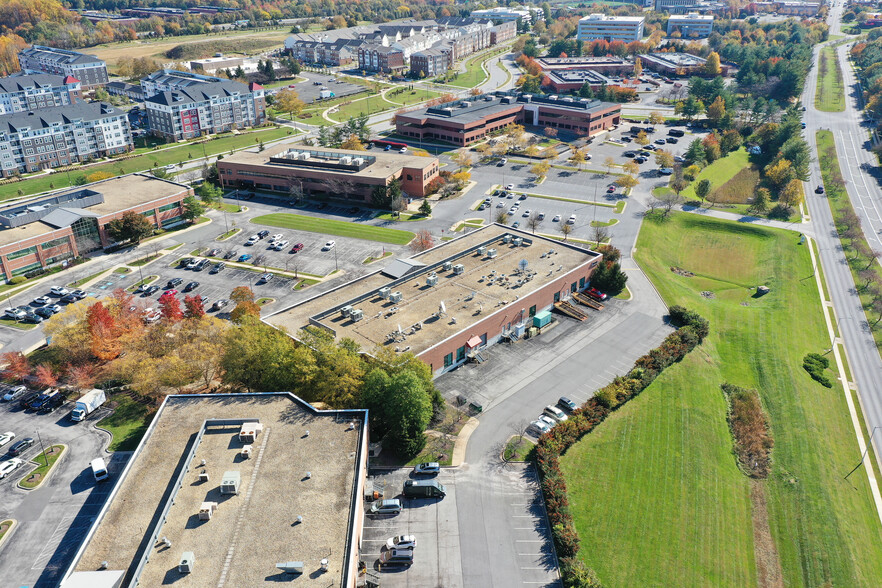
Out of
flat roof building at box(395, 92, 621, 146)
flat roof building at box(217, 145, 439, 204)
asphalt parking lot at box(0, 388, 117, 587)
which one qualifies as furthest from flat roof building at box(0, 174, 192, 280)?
flat roof building at box(395, 92, 621, 146)

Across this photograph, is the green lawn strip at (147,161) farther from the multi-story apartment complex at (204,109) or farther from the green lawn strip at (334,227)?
the green lawn strip at (334,227)

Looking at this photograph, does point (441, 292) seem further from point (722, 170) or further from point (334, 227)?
point (722, 170)

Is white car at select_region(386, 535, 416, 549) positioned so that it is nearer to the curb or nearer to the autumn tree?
the curb

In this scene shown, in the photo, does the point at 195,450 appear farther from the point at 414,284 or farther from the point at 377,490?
the point at 414,284

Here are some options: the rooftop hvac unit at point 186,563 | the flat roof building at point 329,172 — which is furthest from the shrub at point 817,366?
the flat roof building at point 329,172

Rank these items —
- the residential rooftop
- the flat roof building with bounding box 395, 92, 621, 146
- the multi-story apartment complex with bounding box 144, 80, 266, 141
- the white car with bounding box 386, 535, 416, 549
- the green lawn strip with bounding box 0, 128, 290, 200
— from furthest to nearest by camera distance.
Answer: the multi-story apartment complex with bounding box 144, 80, 266, 141 < the flat roof building with bounding box 395, 92, 621, 146 < the green lawn strip with bounding box 0, 128, 290, 200 < the residential rooftop < the white car with bounding box 386, 535, 416, 549

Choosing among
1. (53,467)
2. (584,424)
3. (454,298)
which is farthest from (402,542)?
(454,298)

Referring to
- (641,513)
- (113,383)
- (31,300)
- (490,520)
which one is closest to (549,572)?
(490,520)
